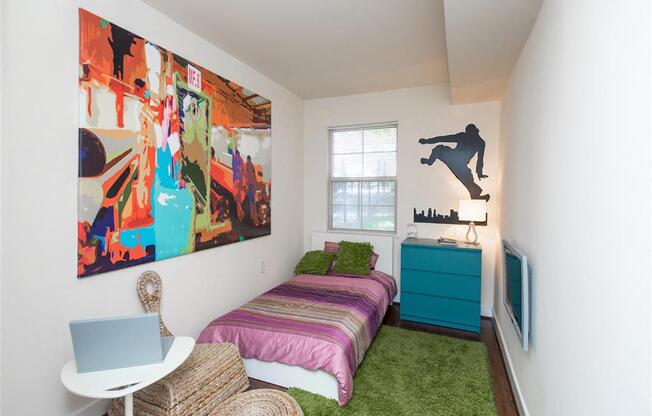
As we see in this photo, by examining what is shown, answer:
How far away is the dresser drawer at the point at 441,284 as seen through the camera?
122 inches

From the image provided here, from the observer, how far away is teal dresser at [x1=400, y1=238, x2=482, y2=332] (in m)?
3.09

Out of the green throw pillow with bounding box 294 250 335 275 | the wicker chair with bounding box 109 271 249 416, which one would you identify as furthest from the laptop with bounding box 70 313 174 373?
the green throw pillow with bounding box 294 250 335 275

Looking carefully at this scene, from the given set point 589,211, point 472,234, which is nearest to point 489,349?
point 472,234

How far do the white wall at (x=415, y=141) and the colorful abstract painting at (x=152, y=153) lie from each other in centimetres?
132

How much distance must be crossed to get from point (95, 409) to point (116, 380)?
2.84 feet

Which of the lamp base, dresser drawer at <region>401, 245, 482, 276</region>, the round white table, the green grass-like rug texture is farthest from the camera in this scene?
the lamp base

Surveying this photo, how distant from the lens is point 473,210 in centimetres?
319

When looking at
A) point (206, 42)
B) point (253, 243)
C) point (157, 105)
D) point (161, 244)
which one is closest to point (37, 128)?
point (157, 105)

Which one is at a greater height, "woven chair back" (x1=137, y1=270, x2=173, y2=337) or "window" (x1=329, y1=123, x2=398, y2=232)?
"window" (x1=329, y1=123, x2=398, y2=232)

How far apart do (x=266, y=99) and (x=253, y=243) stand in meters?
1.61

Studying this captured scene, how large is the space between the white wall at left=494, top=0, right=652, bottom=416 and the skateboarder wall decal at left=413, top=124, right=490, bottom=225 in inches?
64.3

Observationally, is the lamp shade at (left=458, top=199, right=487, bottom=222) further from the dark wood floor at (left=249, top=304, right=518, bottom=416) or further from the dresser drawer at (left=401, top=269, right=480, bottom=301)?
the dark wood floor at (left=249, top=304, right=518, bottom=416)

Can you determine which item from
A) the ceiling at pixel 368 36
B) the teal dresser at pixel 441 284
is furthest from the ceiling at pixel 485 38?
the teal dresser at pixel 441 284

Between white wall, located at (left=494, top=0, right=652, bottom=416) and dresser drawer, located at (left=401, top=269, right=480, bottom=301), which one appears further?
dresser drawer, located at (left=401, top=269, right=480, bottom=301)
